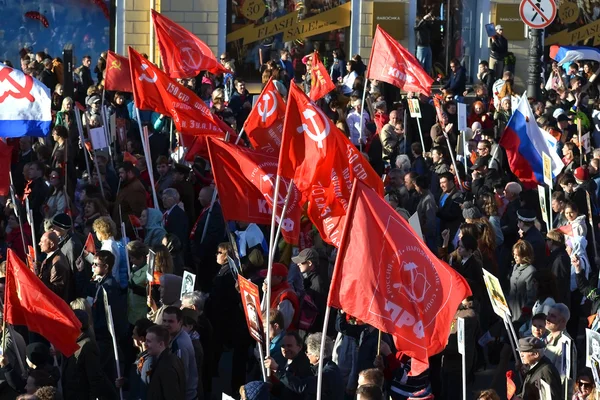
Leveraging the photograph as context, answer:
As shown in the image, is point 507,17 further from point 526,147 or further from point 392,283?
point 392,283

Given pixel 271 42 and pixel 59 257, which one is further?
pixel 271 42

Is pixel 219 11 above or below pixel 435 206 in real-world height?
above

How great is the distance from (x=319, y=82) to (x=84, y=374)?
8.84 m

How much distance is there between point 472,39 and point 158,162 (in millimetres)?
13926

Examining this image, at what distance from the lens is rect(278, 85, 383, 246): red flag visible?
878 centimetres

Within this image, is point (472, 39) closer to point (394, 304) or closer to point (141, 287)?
point (141, 287)

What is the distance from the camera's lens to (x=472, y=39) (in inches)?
1059

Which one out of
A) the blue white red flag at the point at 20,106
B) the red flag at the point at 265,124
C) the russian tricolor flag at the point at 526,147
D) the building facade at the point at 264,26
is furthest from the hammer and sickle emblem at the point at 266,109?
the building facade at the point at 264,26

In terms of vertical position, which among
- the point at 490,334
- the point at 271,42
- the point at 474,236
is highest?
the point at 271,42

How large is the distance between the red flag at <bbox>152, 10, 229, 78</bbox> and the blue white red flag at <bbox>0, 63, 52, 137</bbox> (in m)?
4.00

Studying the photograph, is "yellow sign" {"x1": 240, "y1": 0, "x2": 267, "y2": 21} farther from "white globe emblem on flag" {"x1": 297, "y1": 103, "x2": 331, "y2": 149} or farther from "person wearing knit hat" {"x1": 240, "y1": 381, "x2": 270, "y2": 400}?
"person wearing knit hat" {"x1": 240, "y1": 381, "x2": 270, "y2": 400}

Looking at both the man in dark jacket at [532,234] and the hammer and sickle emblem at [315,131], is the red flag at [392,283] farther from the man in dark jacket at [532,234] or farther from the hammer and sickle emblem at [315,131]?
the man in dark jacket at [532,234]

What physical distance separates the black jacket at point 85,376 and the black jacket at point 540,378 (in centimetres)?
275

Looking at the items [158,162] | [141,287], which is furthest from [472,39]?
[141,287]
